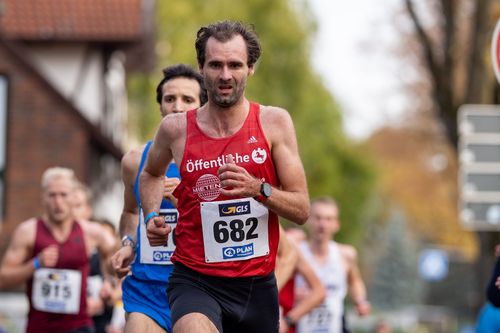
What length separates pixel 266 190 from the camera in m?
6.73

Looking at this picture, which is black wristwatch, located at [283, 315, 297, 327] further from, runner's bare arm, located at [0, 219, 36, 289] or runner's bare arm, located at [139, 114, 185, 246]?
runner's bare arm, located at [139, 114, 185, 246]

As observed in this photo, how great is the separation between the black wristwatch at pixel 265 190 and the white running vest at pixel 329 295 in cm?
621

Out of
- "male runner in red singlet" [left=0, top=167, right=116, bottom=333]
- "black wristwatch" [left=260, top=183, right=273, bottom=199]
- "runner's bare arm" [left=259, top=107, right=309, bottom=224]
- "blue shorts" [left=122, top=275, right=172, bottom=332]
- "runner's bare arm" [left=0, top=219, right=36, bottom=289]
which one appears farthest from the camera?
"male runner in red singlet" [left=0, top=167, right=116, bottom=333]

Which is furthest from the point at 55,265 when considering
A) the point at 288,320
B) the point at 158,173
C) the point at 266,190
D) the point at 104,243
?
the point at 266,190

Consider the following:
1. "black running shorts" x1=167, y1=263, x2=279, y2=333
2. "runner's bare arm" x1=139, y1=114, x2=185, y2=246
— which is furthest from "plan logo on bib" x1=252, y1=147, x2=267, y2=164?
"black running shorts" x1=167, y1=263, x2=279, y2=333

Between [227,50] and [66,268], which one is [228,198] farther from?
[66,268]

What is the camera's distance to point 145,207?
7.61 m

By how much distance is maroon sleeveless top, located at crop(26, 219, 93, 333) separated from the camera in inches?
432

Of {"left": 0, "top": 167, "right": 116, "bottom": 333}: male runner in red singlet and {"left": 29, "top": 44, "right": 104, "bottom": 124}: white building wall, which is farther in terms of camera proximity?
{"left": 29, "top": 44, "right": 104, "bottom": 124}: white building wall

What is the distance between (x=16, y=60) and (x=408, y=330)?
20.4 m

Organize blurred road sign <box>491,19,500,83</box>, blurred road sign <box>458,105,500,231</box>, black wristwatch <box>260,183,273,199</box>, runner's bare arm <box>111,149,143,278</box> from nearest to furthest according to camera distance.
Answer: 1. black wristwatch <box>260,183,273,199</box>
2. runner's bare arm <box>111,149,143,278</box>
3. blurred road sign <box>491,19,500,83</box>
4. blurred road sign <box>458,105,500,231</box>

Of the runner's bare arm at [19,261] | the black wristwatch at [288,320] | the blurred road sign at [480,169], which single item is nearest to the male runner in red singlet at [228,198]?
the runner's bare arm at [19,261]

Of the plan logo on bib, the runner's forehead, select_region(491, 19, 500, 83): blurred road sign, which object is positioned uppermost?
select_region(491, 19, 500, 83): blurred road sign

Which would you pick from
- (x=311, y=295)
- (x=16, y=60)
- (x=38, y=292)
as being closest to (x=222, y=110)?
(x=38, y=292)
